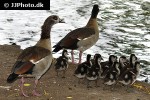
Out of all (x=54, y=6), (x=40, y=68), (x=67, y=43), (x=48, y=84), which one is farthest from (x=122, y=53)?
(x=54, y=6)

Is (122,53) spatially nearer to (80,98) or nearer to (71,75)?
(71,75)

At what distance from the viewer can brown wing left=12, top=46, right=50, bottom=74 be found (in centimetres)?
894

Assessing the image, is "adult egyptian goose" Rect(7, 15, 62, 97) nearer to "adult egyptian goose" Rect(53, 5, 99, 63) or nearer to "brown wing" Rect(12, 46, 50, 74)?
"brown wing" Rect(12, 46, 50, 74)

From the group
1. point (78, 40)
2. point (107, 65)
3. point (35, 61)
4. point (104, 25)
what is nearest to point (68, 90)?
point (35, 61)

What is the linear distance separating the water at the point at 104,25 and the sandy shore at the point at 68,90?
1988 millimetres

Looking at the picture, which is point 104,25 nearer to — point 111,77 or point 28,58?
point 111,77

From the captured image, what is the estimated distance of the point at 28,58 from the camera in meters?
9.23

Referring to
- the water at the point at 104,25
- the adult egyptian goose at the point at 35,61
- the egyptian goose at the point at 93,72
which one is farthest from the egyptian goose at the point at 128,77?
the adult egyptian goose at the point at 35,61

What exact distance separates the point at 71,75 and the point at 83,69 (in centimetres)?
123

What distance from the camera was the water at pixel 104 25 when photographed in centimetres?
1614

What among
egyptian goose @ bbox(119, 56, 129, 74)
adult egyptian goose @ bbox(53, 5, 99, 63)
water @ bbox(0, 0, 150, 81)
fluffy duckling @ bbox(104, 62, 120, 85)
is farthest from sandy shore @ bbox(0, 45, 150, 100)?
water @ bbox(0, 0, 150, 81)

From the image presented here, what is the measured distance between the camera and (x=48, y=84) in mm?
10859

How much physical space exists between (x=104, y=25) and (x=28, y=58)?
11.2 metres

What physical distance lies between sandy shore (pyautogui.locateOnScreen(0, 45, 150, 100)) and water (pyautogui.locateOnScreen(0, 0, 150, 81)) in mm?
1988
